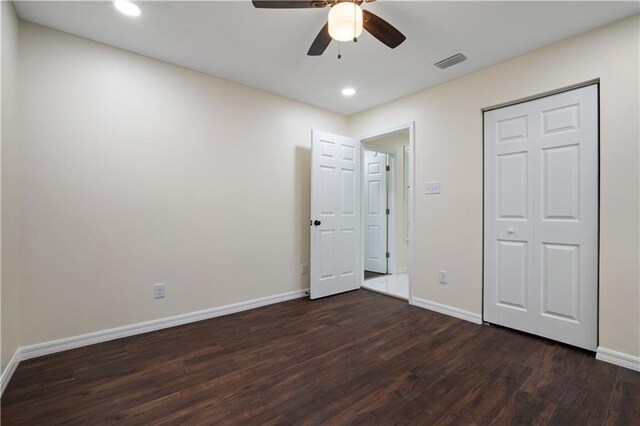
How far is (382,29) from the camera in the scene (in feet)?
6.14

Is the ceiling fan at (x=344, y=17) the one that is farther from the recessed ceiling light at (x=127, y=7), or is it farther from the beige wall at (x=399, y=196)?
the beige wall at (x=399, y=196)

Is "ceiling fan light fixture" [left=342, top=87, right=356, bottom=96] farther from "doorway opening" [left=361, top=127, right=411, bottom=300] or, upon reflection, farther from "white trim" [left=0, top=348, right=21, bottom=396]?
"white trim" [left=0, top=348, right=21, bottom=396]

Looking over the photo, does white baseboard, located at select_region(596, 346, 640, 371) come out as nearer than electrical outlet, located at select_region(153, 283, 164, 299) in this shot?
Yes

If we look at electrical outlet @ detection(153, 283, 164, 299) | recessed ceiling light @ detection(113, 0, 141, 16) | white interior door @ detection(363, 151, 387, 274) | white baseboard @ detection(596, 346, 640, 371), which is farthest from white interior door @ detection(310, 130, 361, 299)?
white baseboard @ detection(596, 346, 640, 371)

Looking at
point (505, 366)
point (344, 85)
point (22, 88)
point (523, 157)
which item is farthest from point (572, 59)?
point (22, 88)

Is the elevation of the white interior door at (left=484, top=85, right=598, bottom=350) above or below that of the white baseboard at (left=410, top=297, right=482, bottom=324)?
above

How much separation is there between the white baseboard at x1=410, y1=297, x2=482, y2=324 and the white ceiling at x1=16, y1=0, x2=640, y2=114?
2415 mm

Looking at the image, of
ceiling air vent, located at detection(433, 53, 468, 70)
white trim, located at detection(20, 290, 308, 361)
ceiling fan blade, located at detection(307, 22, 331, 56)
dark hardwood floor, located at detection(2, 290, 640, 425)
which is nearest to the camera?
dark hardwood floor, located at detection(2, 290, 640, 425)

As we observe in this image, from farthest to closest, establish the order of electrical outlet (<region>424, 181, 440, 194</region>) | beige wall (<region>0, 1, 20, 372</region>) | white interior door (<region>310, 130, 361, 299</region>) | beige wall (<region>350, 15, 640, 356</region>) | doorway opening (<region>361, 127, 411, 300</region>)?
1. doorway opening (<region>361, 127, 411, 300</region>)
2. white interior door (<region>310, 130, 361, 299</region>)
3. electrical outlet (<region>424, 181, 440, 194</region>)
4. beige wall (<region>350, 15, 640, 356</region>)
5. beige wall (<region>0, 1, 20, 372</region>)

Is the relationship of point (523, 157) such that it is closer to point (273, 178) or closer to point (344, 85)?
point (344, 85)

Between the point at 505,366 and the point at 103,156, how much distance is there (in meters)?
3.51

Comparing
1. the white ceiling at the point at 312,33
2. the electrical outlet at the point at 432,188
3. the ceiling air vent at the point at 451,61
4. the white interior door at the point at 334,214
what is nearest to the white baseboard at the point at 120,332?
the white interior door at the point at 334,214

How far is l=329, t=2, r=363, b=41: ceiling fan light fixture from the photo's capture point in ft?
5.48

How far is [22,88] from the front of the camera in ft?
6.88
